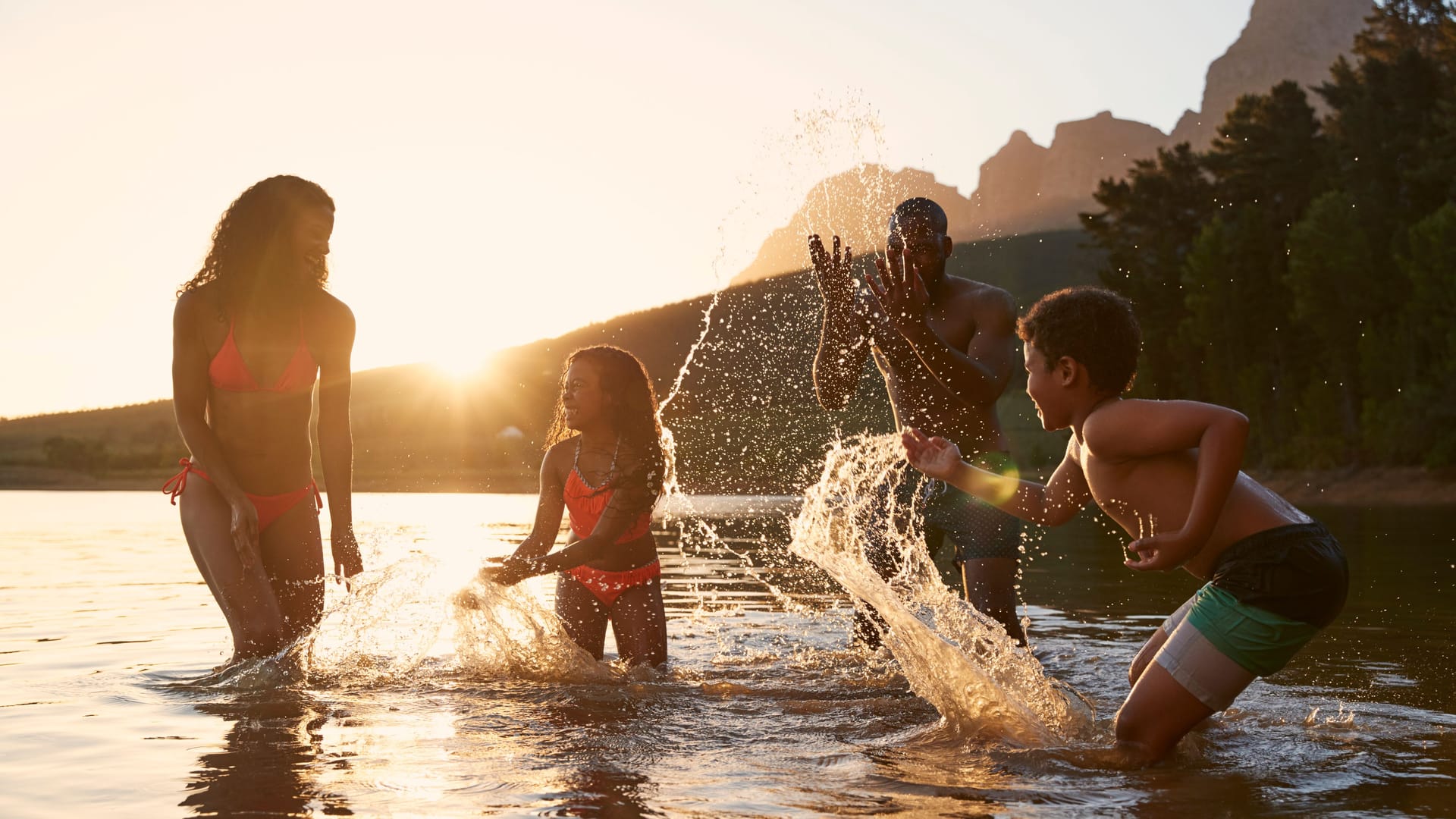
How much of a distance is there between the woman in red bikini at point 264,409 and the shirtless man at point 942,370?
2.43 meters

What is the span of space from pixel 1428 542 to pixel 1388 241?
116 feet

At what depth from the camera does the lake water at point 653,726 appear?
4.29 metres

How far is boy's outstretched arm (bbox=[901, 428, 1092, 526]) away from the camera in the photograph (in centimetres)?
529

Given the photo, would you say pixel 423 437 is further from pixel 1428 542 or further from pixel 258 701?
pixel 258 701

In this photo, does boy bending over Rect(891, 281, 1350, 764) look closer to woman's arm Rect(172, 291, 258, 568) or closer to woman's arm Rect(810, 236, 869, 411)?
woman's arm Rect(810, 236, 869, 411)

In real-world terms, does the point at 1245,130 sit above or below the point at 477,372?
above

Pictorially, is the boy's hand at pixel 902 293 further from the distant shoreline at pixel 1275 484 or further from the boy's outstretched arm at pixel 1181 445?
the distant shoreline at pixel 1275 484

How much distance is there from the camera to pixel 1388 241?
163 ft

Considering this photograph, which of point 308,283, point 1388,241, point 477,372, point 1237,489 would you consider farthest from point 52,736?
point 477,372

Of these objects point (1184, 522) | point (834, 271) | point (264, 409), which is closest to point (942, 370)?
point (834, 271)

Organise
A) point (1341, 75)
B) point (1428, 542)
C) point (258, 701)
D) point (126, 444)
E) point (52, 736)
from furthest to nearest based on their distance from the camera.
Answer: point (126, 444)
point (1341, 75)
point (1428, 542)
point (258, 701)
point (52, 736)

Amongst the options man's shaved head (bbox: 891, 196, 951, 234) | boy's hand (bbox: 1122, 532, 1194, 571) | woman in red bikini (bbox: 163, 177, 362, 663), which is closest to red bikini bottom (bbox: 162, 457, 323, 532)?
woman in red bikini (bbox: 163, 177, 362, 663)

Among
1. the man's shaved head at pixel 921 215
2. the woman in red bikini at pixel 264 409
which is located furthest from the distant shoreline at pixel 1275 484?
the woman in red bikini at pixel 264 409

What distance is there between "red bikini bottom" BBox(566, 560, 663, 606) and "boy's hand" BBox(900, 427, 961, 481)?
89.2 inches
